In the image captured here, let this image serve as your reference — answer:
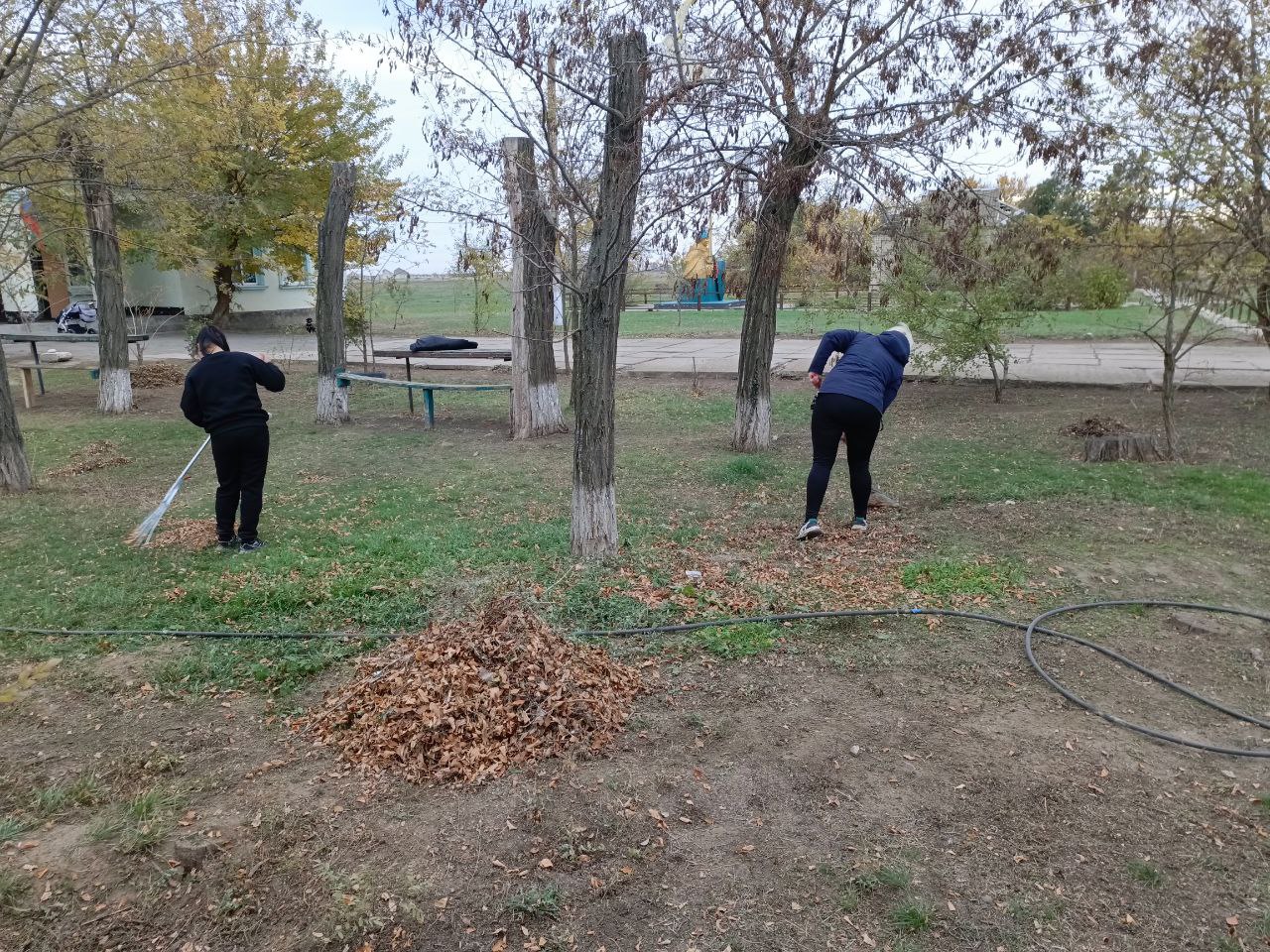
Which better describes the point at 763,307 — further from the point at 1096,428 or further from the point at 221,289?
the point at 221,289

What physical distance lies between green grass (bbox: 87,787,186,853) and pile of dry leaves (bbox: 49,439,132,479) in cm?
670

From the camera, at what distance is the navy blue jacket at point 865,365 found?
604 cm

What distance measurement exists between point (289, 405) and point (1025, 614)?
1151 cm

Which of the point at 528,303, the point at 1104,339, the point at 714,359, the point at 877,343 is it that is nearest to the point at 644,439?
the point at 528,303

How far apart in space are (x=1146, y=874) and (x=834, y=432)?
145 inches

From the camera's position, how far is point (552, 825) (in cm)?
302

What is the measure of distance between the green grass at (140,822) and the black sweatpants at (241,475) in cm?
310

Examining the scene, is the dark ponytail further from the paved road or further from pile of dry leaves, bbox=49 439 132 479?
the paved road

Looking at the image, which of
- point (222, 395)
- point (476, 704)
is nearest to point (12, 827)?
point (476, 704)

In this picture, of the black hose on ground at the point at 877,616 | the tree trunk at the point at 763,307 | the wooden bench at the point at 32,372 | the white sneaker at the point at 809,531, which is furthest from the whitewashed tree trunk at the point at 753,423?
the wooden bench at the point at 32,372

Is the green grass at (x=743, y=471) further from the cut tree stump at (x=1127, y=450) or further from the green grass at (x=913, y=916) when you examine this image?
the green grass at (x=913, y=916)

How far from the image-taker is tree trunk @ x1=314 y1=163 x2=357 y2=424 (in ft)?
38.7

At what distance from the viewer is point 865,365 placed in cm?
610

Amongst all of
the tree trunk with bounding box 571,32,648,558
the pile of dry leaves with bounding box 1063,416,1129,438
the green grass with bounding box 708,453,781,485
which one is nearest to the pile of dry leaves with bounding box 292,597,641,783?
the tree trunk with bounding box 571,32,648,558
